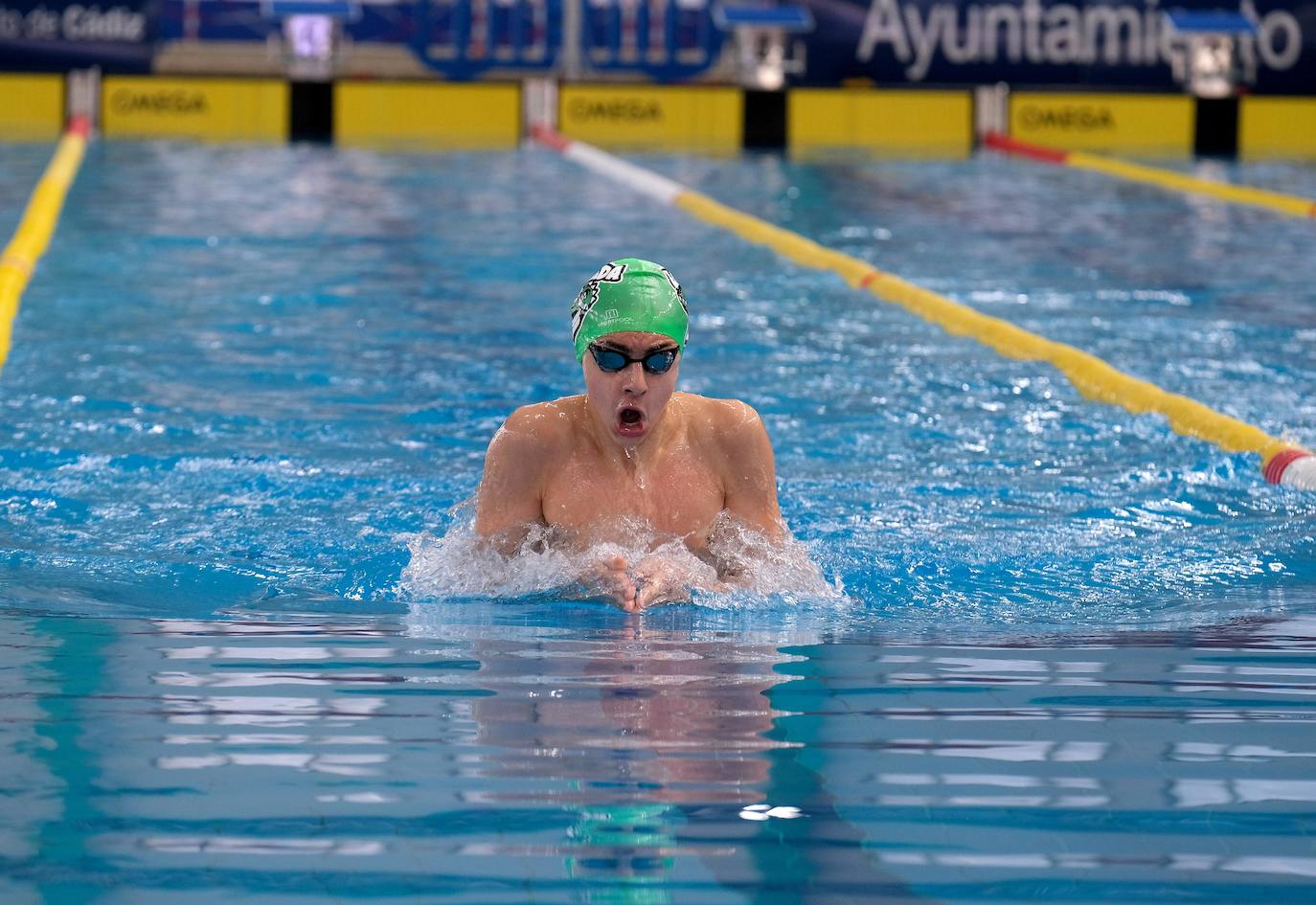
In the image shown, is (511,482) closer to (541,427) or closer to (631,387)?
(541,427)

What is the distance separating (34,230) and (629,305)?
6532 millimetres

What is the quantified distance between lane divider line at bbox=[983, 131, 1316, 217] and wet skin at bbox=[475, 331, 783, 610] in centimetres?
821

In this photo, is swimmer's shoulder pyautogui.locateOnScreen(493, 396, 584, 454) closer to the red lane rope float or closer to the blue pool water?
the blue pool water

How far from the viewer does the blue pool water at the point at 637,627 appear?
2344mm

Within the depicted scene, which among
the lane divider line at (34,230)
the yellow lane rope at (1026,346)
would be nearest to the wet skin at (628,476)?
the yellow lane rope at (1026,346)

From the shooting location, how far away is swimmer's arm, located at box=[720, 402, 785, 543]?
3.66 meters

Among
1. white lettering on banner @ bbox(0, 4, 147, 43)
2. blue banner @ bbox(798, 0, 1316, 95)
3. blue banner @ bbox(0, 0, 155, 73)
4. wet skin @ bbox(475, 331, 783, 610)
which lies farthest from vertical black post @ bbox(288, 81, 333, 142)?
wet skin @ bbox(475, 331, 783, 610)

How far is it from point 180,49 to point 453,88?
8.40ft

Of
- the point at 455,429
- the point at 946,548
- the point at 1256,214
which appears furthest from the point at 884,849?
the point at 1256,214

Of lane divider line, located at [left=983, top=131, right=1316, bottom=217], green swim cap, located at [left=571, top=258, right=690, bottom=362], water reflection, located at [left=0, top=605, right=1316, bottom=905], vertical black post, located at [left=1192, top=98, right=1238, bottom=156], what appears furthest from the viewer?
vertical black post, located at [left=1192, top=98, right=1238, bottom=156]

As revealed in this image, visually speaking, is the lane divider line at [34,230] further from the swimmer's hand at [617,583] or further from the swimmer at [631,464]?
the swimmer's hand at [617,583]

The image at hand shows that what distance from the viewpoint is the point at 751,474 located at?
3.66 metres

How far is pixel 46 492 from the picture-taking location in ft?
15.1

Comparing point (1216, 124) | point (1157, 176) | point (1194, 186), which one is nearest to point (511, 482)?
point (1194, 186)
